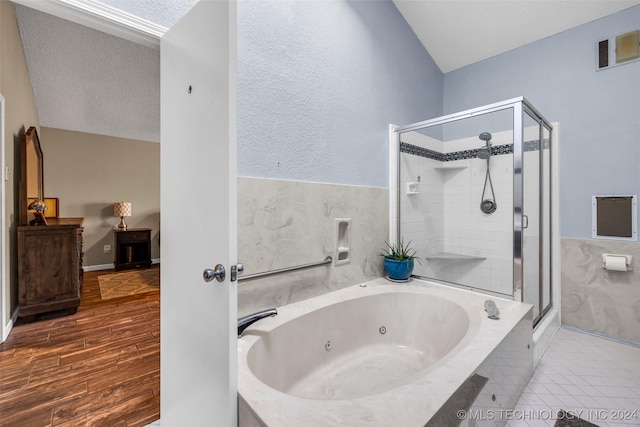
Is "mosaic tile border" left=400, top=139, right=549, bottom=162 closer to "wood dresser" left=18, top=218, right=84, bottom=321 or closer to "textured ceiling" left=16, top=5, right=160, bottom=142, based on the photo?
"textured ceiling" left=16, top=5, right=160, bottom=142

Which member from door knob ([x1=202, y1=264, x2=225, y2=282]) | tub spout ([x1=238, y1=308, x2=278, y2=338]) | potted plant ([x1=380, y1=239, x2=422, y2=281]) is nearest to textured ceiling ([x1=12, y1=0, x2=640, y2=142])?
door knob ([x1=202, y1=264, x2=225, y2=282])

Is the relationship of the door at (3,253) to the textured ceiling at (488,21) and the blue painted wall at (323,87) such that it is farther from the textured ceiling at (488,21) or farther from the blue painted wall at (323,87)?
the textured ceiling at (488,21)

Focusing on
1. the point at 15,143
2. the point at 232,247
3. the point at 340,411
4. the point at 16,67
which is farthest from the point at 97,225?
the point at 340,411

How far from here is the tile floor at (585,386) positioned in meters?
1.37

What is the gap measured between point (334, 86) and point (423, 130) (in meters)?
1.01

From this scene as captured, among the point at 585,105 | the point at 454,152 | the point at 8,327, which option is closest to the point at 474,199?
the point at 454,152

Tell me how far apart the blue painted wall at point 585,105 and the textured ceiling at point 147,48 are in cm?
12

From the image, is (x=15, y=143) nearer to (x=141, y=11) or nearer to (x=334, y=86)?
(x=141, y=11)

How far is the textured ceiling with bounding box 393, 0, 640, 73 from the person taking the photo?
→ 7.13 ft

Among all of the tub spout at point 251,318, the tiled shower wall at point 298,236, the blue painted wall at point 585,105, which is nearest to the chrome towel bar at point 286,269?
the tiled shower wall at point 298,236

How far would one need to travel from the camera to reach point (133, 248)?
4824mm

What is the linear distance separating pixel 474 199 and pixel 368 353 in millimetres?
1793

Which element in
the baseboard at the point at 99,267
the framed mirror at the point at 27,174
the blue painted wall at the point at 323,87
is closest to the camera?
the blue painted wall at the point at 323,87

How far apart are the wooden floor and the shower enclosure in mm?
1981
